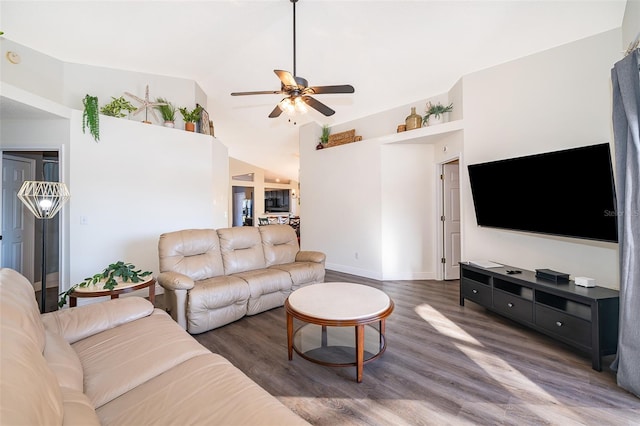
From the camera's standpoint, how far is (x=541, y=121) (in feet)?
10.2

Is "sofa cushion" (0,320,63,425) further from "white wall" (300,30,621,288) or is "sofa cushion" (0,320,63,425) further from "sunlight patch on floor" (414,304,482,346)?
"white wall" (300,30,621,288)

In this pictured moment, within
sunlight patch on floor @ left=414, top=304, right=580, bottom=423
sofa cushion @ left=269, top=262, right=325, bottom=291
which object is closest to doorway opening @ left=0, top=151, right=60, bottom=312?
sofa cushion @ left=269, top=262, right=325, bottom=291

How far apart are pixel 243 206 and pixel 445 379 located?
9717 mm

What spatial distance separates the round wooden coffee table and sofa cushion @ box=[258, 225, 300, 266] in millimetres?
1224

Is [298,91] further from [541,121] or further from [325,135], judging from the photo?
[325,135]

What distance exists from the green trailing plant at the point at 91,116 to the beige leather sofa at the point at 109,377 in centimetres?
263

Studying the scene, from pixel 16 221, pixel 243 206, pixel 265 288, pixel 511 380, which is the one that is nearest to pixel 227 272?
pixel 265 288

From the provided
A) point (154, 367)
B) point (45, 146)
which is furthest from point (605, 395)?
point (45, 146)

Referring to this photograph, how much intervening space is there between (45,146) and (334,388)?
4307 millimetres

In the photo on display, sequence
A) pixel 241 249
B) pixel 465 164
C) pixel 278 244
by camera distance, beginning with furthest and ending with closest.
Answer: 1. pixel 278 244
2. pixel 465 164
3. pixel 241 249

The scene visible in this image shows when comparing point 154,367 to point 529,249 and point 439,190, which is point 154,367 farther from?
point 439,190

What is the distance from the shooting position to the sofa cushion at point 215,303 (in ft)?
8.59

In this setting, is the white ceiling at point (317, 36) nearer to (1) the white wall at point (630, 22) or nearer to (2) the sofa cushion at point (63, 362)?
(1) the white wall at point (630, 22)

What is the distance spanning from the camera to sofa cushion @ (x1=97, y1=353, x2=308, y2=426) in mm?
1029
